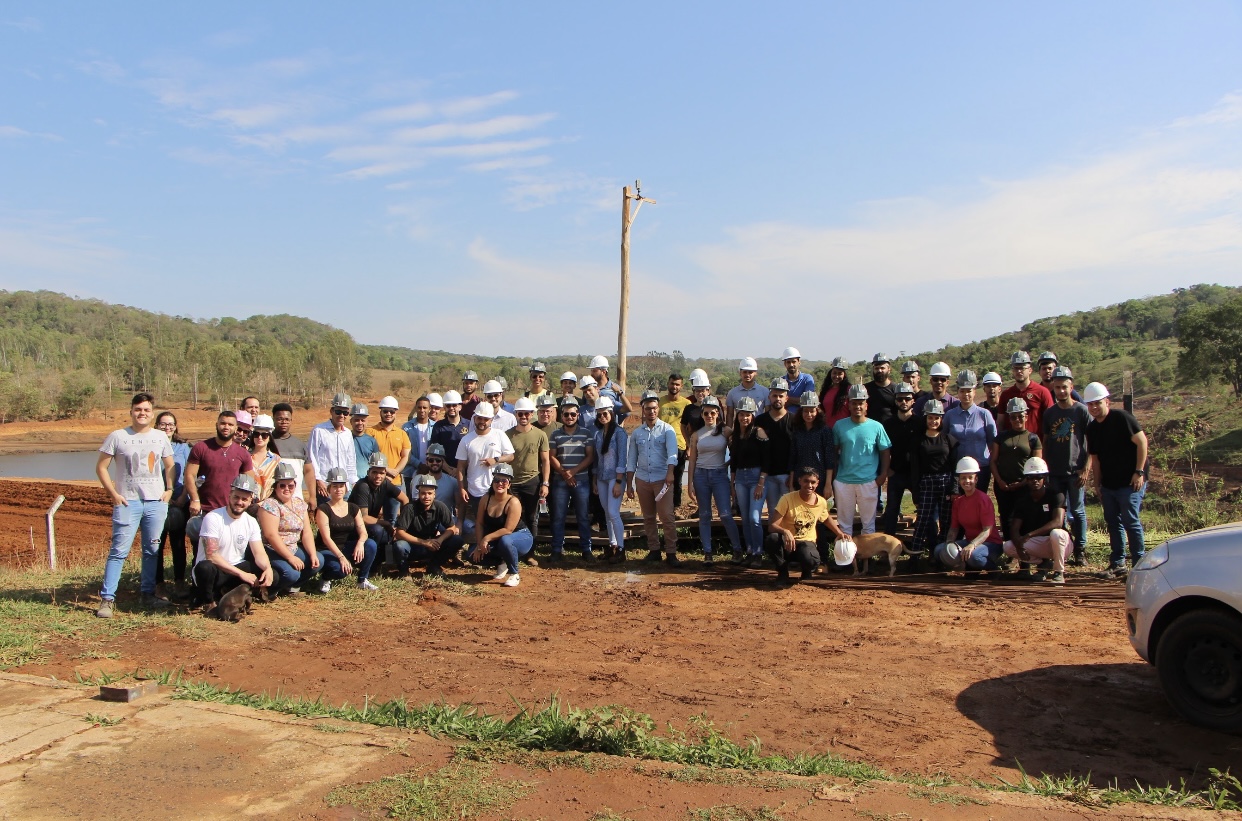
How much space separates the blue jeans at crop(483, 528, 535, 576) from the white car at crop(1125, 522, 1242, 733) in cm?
573

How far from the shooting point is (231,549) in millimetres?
7820

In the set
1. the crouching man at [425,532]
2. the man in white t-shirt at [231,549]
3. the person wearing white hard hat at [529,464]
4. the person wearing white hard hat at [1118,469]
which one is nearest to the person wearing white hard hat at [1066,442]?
the person wearing white hard hat at [1118,469]

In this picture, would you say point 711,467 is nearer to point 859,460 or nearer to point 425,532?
point 859,460

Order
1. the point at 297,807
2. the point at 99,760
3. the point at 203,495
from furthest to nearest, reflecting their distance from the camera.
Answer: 1. the point at 203,495
2. the point at 99,760
3. the point at 297,807

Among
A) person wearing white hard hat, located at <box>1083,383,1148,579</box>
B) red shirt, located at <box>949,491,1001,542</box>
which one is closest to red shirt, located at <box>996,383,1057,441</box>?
person wearing white hard hat, located at <box>1083,383,1148,579</box>

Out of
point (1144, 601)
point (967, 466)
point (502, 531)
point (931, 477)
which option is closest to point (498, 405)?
point (502, 531)

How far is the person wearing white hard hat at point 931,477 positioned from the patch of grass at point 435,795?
6.35 metres

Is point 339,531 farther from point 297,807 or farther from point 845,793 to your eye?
point 845,793

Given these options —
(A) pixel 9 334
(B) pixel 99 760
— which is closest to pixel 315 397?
(A) pixel 9 334

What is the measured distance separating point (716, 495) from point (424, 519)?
130 inches

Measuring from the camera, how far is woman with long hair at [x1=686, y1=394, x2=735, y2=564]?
9.75 m

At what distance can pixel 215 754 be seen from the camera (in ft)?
14.8

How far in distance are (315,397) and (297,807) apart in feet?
233

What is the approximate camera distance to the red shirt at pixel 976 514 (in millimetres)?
8727
